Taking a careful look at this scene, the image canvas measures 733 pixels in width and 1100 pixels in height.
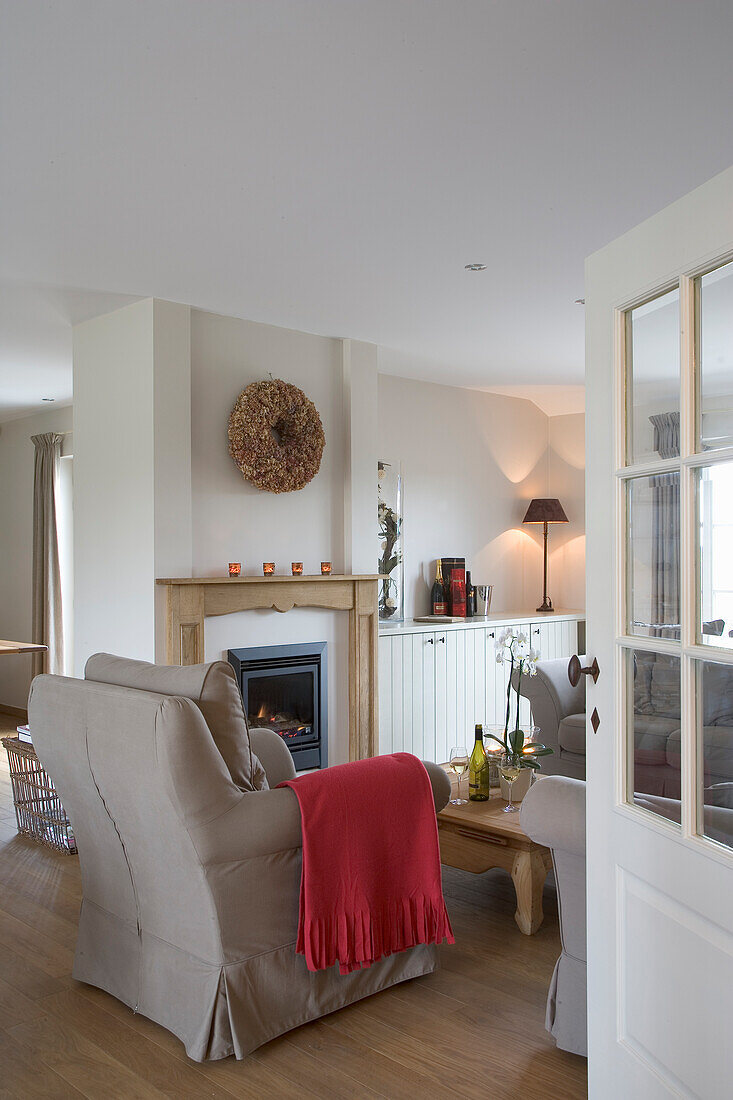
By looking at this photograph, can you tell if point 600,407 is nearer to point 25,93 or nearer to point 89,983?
point 25,93

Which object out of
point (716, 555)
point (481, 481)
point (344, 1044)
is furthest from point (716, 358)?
Answer: point (481, 481)

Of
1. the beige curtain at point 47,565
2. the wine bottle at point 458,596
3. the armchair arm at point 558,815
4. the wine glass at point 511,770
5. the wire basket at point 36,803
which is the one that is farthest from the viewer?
the beige curtain at point 47,565

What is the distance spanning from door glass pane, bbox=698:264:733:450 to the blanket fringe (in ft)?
5.45

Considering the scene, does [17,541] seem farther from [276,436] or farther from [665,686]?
[665,686]

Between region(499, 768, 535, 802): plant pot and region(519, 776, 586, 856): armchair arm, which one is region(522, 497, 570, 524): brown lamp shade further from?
region(519, 776, 586, 856): armchair arm

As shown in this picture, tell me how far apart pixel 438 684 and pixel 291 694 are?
1115 millimetres

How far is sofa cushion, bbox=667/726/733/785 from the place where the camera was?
5.08ft

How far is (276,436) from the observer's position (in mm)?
5199

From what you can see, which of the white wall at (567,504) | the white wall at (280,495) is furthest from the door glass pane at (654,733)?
the white wall at (567,504)

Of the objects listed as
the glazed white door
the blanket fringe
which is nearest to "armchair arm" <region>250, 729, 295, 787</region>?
the blanket fringe

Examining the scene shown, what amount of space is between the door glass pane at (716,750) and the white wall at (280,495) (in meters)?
3.54

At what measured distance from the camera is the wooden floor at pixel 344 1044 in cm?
231

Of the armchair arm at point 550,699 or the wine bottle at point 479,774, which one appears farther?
the armchair arm at point 550,699

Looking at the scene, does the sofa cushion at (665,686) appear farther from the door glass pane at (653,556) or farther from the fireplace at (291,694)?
the fireplace at (291,694)
